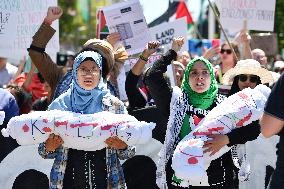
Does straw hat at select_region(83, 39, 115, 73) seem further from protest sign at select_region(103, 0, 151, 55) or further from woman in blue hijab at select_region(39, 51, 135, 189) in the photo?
protest sign at select_region(103, 0, 151, 55)

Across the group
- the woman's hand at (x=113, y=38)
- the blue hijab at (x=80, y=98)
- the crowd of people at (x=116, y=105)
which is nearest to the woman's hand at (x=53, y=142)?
the crowd of people at (x=116, y=105)

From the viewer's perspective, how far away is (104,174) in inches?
193

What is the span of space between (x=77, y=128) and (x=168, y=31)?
14.0 feet

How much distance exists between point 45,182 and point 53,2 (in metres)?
2.29

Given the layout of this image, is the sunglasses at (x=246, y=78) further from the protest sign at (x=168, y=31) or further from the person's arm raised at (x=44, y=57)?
the protest sign at (x=168, y=31)

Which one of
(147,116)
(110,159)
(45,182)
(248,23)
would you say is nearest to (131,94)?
(147,116)

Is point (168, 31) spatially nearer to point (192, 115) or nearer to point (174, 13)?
point (174, 13)

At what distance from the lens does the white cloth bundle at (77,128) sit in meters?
4.79

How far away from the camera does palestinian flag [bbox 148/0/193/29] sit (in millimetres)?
11141

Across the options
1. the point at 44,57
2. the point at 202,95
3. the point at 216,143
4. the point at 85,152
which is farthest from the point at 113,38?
the point at 216,143

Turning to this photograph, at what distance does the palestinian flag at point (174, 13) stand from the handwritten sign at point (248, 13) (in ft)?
8.65

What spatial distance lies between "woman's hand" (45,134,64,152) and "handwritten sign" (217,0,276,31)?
4050 millimetres

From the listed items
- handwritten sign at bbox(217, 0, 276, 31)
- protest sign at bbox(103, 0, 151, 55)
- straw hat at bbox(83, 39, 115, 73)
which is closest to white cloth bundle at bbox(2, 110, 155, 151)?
straw hat at bbox(83, 39, 115, 73)

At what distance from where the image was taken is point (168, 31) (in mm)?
8898
